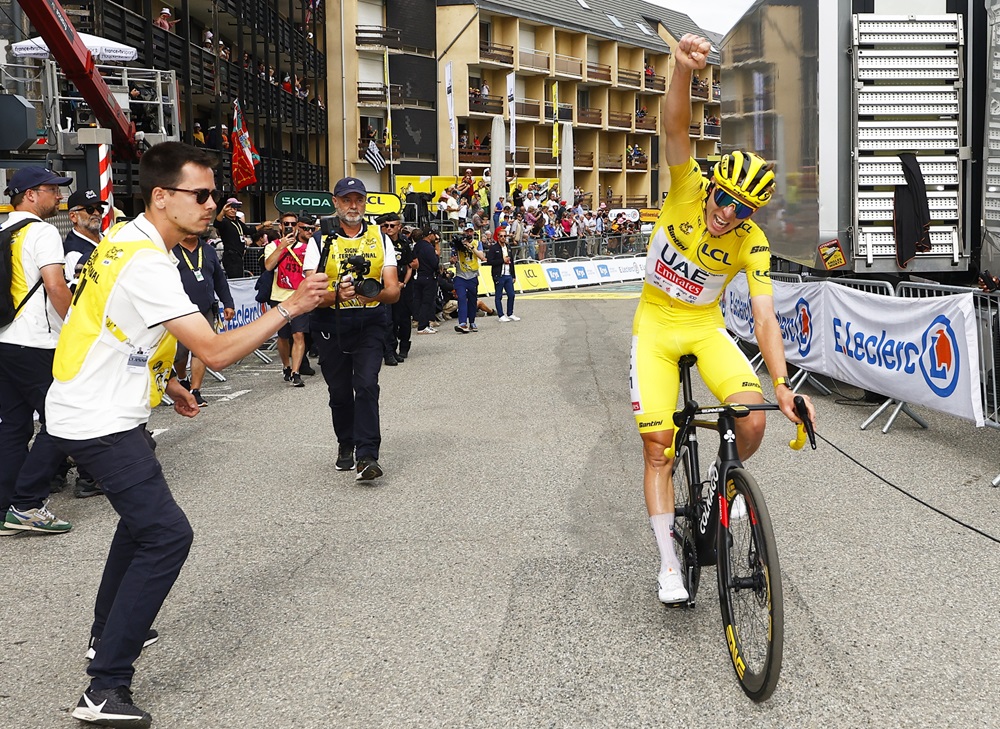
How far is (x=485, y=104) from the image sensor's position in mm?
62500

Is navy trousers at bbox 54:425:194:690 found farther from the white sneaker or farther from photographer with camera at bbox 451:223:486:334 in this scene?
photographer with camera at bbox 451:223:486:334

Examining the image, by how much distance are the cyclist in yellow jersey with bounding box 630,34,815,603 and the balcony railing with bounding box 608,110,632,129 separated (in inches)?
2732

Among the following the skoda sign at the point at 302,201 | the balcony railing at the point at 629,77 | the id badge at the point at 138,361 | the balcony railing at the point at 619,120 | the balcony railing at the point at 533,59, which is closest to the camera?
the id badge at the point at 138,361

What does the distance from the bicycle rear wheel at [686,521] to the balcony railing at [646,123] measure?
237 ft

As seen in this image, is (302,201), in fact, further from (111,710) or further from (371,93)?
(371,93)

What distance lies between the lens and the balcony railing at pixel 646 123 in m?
75.2

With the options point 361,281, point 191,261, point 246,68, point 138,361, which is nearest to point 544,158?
point 246,68

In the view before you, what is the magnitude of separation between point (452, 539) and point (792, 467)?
10.2 ft

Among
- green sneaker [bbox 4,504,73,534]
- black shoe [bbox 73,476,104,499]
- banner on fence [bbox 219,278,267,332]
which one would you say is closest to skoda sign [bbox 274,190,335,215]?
banner on fence [bbox 219,278,267,332]

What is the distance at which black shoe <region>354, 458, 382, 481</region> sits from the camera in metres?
7.77

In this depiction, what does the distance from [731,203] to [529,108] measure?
63.1 metres

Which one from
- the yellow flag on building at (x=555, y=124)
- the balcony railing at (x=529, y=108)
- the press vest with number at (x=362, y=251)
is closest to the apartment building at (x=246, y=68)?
the yellow flag on building at (x=555, y=124)

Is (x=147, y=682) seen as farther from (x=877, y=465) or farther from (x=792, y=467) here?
(x=877, y=465)

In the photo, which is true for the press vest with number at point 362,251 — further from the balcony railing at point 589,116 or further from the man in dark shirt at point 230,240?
the balcony railing at point 589,116
